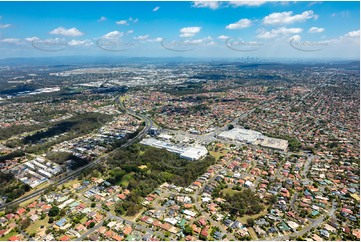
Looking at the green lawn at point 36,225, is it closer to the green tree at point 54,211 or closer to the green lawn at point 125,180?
the green tree at point 54,211

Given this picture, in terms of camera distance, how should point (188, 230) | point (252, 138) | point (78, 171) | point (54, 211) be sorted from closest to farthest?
point (188, 230) → point (54, 211) → point (78, 171) → point (252, 138)

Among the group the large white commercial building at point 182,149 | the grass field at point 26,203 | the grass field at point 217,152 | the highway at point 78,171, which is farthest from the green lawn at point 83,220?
the grass field at point 217,152

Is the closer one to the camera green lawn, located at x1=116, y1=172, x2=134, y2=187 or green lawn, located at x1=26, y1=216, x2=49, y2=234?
green lawn, located at x1=26, y1=216, x2=49, y2=234

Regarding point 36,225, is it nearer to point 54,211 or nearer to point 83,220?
point 54,211

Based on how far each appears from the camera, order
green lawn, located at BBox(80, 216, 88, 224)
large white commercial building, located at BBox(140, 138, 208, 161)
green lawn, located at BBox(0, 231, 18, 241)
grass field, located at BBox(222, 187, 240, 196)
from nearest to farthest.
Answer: green lawn, located at BBox(0, 231, 18, 241) → green lawn, located at BBox(80, 216, 88, 224) → grass field, located at BBox(222, 187, 240, 196) → large white commercial building, located at BBox(140, 138, 208, 161)

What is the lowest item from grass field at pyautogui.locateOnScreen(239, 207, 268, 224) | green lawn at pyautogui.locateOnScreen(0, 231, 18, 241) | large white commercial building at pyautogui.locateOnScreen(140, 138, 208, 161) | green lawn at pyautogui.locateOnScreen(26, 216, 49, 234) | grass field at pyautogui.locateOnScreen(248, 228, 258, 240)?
green lawn at pyautogui.locateOnScreen(0, 231, 18, 241)

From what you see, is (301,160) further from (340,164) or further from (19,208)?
(19,208)

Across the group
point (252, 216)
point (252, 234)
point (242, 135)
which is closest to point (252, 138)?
point (242, 135)

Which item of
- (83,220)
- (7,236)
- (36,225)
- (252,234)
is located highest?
(252,234)

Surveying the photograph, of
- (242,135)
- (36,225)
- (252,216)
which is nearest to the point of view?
(36,225)

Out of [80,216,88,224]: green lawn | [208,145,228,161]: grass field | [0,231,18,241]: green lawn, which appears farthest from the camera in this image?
[208,145,228,161]: grass field

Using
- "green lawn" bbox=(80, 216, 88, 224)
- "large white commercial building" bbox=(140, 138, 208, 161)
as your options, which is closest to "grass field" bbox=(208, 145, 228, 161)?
"large white commercial building" bbox=(140, 138, 208, 161)

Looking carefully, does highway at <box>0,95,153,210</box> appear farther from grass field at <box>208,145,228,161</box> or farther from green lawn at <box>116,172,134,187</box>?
grass field at <box>208,145,228,161</box>
